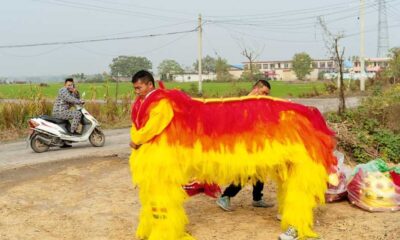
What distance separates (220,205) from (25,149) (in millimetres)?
6716

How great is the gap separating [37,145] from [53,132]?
1.37 feet

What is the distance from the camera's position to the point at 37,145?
34.5ft

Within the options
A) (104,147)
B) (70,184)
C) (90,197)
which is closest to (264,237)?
(90,197)

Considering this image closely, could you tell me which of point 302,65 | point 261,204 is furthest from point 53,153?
point 302,65

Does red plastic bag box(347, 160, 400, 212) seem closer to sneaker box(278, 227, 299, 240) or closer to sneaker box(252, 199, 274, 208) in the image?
sneaker box(252, 199, 274, 208)

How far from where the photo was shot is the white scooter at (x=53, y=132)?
1048 centimetres

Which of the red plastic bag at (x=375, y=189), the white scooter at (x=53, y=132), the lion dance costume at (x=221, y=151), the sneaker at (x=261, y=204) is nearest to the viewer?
the lion dance costume at (x=221, y=151)

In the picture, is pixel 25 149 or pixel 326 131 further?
pixel 25 149

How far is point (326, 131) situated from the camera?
484 centimetres

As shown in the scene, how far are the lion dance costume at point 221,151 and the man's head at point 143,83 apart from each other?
100 mm

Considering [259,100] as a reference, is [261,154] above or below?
below

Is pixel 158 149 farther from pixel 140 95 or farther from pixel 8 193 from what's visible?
pixel 8 193

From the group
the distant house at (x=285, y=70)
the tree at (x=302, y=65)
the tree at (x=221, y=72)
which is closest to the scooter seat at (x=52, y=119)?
the tree at (x=221, y=72)

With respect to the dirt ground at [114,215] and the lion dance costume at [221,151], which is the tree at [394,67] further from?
the lion dance costume at [221,151]
